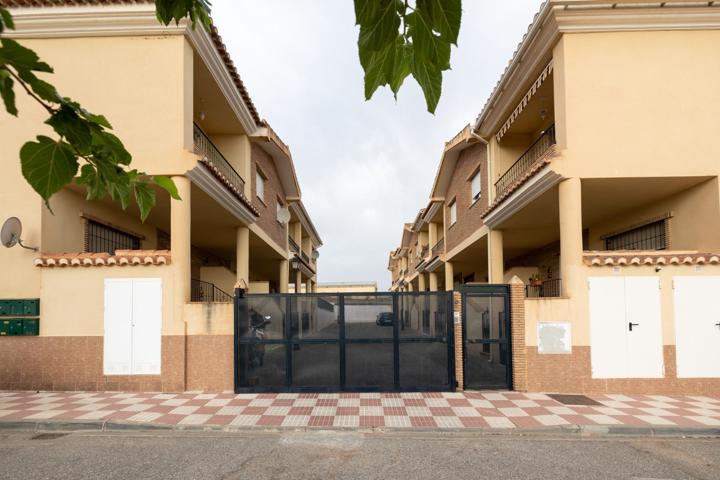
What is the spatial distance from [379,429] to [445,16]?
250 inches

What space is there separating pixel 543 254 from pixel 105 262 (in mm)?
14286

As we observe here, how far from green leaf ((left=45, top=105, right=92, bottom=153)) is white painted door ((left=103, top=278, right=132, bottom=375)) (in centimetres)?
854

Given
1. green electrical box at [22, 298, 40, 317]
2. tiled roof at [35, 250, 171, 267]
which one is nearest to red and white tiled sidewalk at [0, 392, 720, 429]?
green electrical box at [22, 298, 40, 317]

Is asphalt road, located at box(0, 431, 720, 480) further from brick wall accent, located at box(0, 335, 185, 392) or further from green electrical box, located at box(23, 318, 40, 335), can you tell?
green electrical box, located at box(23, 318, 40, 335)

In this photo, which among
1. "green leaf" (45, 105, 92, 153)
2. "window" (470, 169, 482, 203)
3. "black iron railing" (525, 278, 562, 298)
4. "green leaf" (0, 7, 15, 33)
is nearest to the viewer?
"green leaf" (0, 7, 15, 33)

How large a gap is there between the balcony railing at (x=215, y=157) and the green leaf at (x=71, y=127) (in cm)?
986

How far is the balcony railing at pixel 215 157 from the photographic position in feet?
37.2

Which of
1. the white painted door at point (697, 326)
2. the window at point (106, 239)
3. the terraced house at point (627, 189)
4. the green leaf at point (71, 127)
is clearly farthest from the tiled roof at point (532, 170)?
the window at point (106, 239)

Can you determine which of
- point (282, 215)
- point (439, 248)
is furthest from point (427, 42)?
point (439, 248)

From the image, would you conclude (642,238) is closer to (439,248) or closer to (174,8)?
(439,248)

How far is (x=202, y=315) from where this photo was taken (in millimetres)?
8867

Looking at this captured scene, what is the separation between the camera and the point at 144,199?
1.73 meters

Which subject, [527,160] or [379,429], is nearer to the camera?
[379,429]

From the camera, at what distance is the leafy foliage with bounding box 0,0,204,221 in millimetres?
1197
